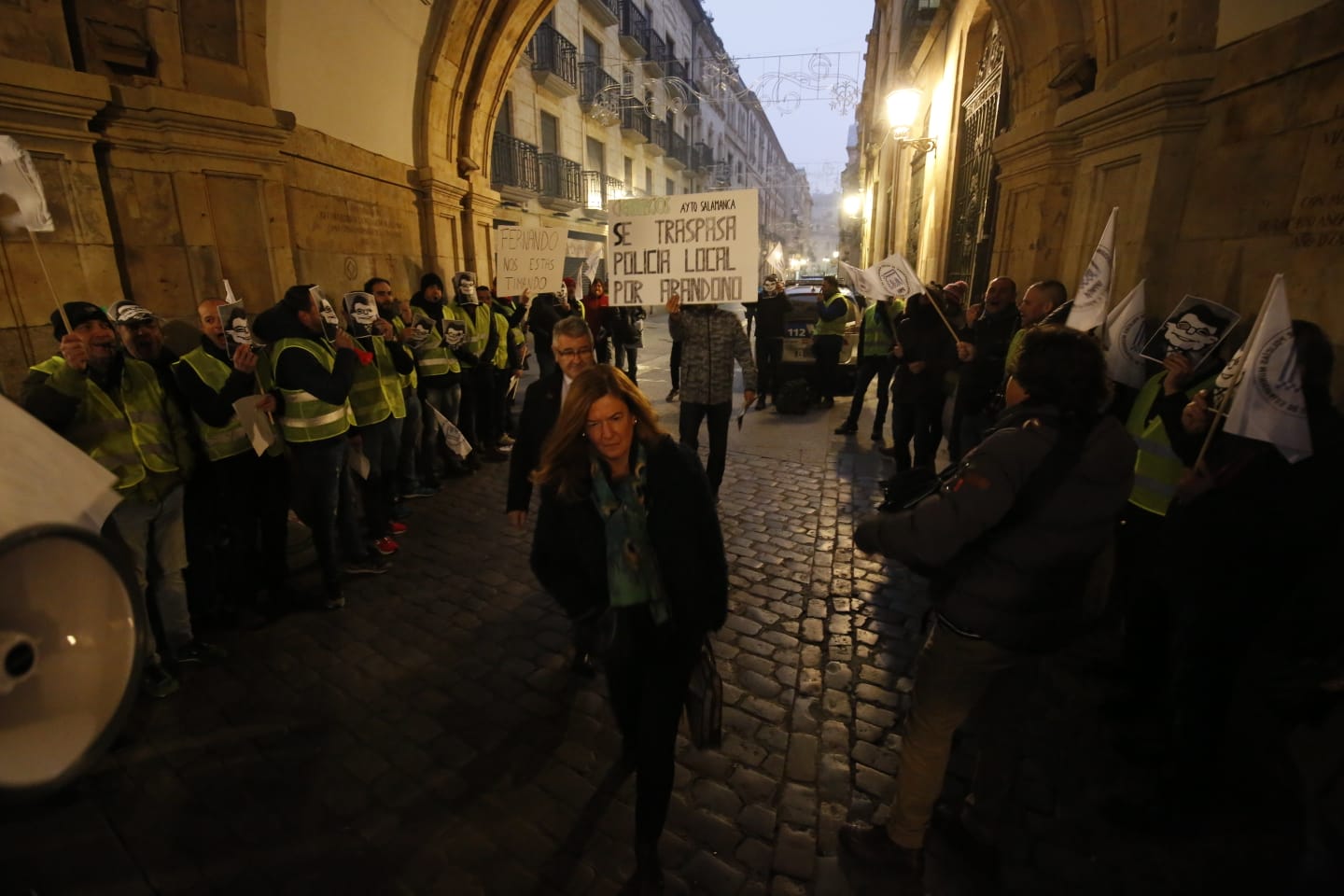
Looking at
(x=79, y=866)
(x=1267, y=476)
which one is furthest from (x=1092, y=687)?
(x=79, y=866)

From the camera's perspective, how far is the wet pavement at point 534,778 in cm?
225

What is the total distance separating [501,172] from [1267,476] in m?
19.2

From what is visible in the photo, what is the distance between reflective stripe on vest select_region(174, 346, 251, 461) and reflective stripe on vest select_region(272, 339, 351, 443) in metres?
0.25

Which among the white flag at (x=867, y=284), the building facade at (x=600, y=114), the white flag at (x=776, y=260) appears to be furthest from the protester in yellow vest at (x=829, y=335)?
the building facade at (x=600, y=114)

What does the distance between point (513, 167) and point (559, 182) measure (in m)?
3.13

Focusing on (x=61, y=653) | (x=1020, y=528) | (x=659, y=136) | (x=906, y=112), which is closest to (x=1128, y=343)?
(x=1020, y=528)

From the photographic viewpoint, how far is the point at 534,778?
2.69m

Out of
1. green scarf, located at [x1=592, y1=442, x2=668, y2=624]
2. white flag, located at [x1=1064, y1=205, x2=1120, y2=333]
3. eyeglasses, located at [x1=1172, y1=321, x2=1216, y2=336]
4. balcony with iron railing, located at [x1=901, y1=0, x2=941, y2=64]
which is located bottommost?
green scarf, located at [x1=592, y1=442, x2=668, y2=624]

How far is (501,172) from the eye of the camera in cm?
1809

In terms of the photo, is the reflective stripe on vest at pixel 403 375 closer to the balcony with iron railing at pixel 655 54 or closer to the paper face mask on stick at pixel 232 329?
the paper face mask on stick at pixel 232 329

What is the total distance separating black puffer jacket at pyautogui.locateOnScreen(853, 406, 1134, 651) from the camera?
1791 mm

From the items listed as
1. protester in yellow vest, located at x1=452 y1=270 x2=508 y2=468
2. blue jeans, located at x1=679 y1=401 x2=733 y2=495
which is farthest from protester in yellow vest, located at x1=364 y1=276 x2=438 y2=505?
blue jeans, located at x1=679 y1=401 x2=733 y2=495

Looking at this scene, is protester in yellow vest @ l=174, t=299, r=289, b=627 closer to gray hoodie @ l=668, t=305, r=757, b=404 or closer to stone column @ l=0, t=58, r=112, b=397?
stone column @ l=0, t=58, r=112, b=397

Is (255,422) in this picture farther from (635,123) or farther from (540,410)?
(635,123)
